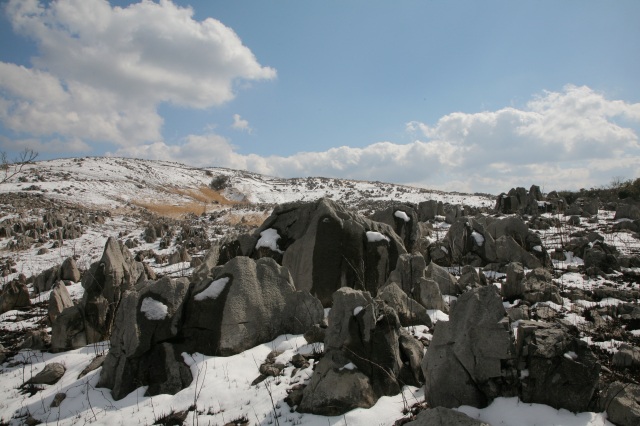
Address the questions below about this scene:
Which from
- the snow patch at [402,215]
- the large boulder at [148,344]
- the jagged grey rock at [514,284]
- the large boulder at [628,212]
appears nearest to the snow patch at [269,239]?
the large boulder at [148,344]

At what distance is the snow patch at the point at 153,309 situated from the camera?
27.9 feet

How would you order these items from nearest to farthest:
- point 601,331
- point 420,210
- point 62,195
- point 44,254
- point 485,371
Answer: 1. point 485,371
2. point 601,331
3. point 44,254
4. point 420,210
5. point 62,195

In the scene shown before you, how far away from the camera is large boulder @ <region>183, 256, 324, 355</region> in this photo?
8727mm

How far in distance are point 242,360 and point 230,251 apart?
228 inches

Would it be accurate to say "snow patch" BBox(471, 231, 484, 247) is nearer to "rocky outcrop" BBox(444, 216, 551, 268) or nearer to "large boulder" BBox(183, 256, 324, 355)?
"rocky outcrop" BBox(444, 216, 551, 268)

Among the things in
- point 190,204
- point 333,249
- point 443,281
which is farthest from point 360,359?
point 190,204

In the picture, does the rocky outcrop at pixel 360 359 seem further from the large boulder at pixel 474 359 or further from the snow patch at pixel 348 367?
the large boulder at pixel 474 359

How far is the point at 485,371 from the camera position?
5.87 m

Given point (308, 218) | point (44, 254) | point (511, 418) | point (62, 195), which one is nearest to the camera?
point (511, 418)

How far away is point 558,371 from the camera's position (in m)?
5.57

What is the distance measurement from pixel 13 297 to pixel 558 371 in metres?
17.3

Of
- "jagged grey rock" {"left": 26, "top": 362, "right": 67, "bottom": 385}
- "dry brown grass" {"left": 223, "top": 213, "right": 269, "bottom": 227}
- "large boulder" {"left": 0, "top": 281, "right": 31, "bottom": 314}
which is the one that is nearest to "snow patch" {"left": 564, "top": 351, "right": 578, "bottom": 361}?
"jagged grey rock" {"left": 26, "top": 362, "right": 67, "bottom": 385}

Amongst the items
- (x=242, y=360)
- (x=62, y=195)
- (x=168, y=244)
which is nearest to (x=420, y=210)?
(x=168, y=244)

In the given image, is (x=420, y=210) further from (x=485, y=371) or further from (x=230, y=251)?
(x=485, y=371)
